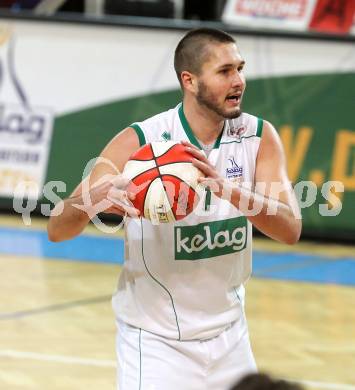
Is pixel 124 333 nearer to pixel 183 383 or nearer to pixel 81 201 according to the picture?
pixel 183 383

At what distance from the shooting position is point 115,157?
182 inches

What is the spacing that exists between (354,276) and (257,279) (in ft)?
3.24

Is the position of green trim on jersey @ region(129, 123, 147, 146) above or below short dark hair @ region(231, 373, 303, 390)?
below

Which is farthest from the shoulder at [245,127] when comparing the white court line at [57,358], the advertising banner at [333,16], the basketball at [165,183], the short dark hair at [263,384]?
the advertising banner at [333,16]

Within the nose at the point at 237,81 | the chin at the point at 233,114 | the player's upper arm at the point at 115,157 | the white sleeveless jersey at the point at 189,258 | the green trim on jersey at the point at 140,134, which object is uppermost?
the nose at the point at 237,81

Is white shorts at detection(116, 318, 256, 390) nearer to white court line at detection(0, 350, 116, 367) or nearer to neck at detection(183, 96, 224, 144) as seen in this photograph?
neck at detection(183, 96, 224, 144)

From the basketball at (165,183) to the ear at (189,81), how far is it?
0.44 meters

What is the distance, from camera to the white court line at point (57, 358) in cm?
726

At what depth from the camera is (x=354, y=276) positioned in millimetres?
10219

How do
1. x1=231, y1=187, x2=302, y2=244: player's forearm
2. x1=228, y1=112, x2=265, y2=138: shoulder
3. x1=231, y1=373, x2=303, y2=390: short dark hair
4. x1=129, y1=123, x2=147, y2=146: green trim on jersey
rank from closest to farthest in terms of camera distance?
x1=231, y1=373, x2=303, y2=390: short dark hair < x1=231, y1=187, x2=302, y2=244: player's forearm < x1=129, y1=123, x2=147, y2=146: green trim on jersey < x1=228, y1=112, x2=265, y2=138: shoulder

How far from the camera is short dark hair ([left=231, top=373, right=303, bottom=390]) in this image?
2.56m

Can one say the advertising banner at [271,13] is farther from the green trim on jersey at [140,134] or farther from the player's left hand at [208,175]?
the player's left hand at [208,175]

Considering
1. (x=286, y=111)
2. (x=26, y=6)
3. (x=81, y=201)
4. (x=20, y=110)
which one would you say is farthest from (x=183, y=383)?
(x=26, y=6)

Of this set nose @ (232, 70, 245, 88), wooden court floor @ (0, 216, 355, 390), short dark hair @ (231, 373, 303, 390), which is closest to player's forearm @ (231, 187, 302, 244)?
nose @ (232, 70, 245, 88)
